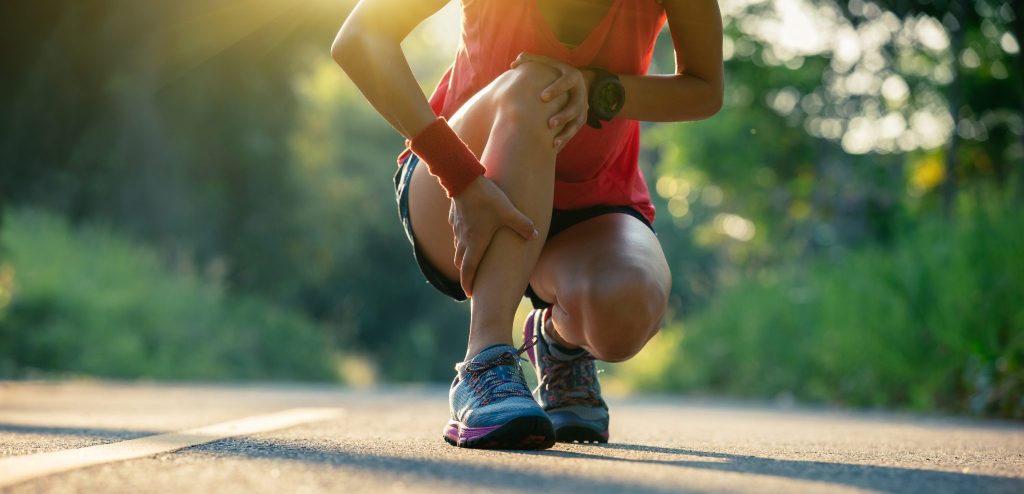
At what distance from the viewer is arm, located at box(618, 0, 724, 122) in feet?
9.86

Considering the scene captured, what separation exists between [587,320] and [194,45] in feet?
43.5

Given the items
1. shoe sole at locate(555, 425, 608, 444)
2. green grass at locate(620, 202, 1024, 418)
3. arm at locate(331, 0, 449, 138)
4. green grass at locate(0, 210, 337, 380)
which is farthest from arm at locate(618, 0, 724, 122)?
green grass at locate(0, 210, 337, 380)

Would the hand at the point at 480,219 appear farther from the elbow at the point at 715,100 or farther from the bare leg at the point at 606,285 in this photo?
the elbow at the point at 715,100

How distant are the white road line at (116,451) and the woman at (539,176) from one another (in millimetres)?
575

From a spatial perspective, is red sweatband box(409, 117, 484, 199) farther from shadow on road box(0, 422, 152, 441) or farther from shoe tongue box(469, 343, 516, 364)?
shadow on road box(0, 422, 152, 441)

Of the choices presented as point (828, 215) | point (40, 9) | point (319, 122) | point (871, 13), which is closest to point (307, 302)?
point (319, 122)

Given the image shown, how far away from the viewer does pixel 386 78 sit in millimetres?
2730

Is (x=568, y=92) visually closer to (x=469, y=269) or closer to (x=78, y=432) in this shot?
(x=469, y=269)

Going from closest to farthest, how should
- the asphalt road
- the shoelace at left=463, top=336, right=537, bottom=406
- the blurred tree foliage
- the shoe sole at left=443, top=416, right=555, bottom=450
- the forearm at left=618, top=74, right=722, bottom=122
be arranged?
1. the asphalt road
2. the shoe sole at left=443, top=416, right=555, bottom=450
3. the shoelace at left=463, top=336, right=537, bottom=406
4. the forearm at left=618, top=74, right=722, bottom=122
5. the blurred tree foliage

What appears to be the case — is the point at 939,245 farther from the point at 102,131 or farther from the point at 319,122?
the point at 319,122

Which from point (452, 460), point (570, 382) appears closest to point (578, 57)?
point (570, 382)

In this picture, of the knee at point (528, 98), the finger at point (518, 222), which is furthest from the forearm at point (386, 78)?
the finger at point (518, 222)

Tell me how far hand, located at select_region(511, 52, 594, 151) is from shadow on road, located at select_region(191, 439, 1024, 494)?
68 centimetres

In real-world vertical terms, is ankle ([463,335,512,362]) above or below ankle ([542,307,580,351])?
below
